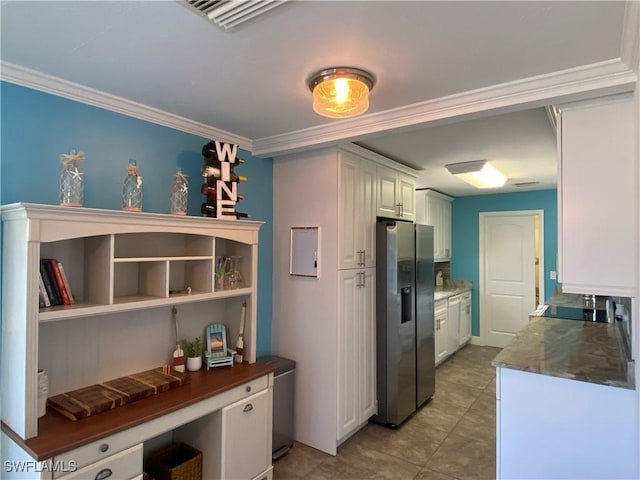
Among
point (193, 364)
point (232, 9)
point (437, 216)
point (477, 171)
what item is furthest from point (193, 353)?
point (437, 216)

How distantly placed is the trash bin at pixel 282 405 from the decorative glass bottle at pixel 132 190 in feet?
4.84

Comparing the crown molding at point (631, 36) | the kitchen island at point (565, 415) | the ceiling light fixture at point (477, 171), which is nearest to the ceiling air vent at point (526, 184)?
the ceiling light fixture at point (477, 171)

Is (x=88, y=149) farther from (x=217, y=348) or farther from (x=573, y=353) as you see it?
(x=573, y=353)

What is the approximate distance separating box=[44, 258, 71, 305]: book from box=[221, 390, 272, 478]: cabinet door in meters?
1.01

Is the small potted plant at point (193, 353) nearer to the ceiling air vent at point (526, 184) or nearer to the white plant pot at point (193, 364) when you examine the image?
the white plant pot at point (193, 364)

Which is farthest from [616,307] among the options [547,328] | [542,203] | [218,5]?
[218,5]

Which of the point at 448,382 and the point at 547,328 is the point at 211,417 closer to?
the point at 547,328

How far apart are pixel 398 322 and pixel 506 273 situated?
328cm

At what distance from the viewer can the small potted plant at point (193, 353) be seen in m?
2.38

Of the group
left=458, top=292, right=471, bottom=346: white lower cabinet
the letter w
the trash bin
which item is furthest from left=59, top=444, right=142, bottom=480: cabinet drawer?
left=458, top=292, right=471, bottom=346: white lower cabinet

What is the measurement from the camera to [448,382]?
14.0 ft

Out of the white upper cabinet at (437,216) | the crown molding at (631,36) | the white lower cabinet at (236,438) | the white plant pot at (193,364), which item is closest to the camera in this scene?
the crown molding at (631,36)

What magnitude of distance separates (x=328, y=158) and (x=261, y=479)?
2223 mm

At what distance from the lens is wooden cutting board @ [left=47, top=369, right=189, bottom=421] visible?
1.74 metres
